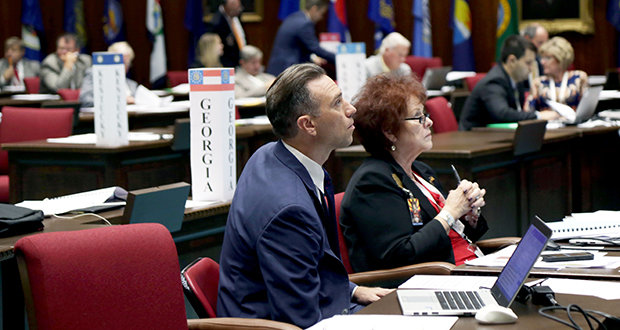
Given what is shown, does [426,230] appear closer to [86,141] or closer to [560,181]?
[86,141]

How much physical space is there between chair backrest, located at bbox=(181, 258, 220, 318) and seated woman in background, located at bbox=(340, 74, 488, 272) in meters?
0.56

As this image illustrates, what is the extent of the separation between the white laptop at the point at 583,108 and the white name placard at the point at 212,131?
3.01m

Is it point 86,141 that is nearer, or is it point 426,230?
point 426,230

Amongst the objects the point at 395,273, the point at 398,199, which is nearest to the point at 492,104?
the point at 398,199

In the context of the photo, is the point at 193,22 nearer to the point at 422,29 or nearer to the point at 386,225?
the point at 422,29

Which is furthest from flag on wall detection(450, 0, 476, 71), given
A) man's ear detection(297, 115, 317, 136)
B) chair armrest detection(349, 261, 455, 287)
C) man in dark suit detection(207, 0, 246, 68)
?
man's ear detection(297, 115, 317, 136)

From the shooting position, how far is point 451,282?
1.96 meters

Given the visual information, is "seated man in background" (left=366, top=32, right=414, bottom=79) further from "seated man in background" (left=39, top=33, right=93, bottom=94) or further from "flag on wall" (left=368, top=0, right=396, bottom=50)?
"seated man in background" (left=39, top=33, right=93, bottom=94)

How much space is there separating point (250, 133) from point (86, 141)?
4.21 ft

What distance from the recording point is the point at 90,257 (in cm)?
165

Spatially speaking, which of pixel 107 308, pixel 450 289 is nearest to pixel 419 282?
pixel 450 289

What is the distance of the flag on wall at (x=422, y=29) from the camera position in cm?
1028

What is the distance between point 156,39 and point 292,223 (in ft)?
31.8

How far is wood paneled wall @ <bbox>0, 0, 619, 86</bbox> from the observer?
9445 mm
